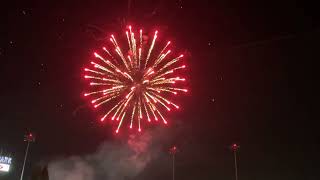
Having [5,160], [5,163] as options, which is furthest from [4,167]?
[5,160]

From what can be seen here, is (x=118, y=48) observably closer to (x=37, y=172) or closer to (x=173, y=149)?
(x=37, y=172)

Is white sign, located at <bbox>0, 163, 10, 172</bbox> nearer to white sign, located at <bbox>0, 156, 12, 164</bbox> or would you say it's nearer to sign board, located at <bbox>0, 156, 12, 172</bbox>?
sign board, located at <bbox>0, 156, 12, 172</bbox>

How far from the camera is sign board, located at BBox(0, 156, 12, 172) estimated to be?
3108 inches

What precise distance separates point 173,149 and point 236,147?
11620mm

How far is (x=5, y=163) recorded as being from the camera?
79500 mm

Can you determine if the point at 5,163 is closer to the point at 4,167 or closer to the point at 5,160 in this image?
the point at 5,160

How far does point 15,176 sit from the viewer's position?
93062mm

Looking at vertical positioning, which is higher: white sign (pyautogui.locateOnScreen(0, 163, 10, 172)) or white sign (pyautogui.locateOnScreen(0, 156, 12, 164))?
A: white sign (pyautogui.locateOnScreen(0, 156, 12, 164))

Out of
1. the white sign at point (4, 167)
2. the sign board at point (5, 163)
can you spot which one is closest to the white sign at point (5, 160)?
the sign board at point (5, 163)

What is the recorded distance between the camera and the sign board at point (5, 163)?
78.9 metres

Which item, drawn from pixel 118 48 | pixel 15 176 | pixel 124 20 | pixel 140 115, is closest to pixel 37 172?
pixel 140 115

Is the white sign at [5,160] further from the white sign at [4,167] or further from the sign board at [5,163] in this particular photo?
the white sign at [4,167]

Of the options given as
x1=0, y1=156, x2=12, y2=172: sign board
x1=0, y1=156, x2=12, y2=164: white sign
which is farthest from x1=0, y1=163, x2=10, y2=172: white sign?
x1=0, y1=156, x2=12, y2=164: white sign

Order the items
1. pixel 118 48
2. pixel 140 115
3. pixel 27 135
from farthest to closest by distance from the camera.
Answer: pixel 27 135 → pixel 140 115 → pixel 118 48
